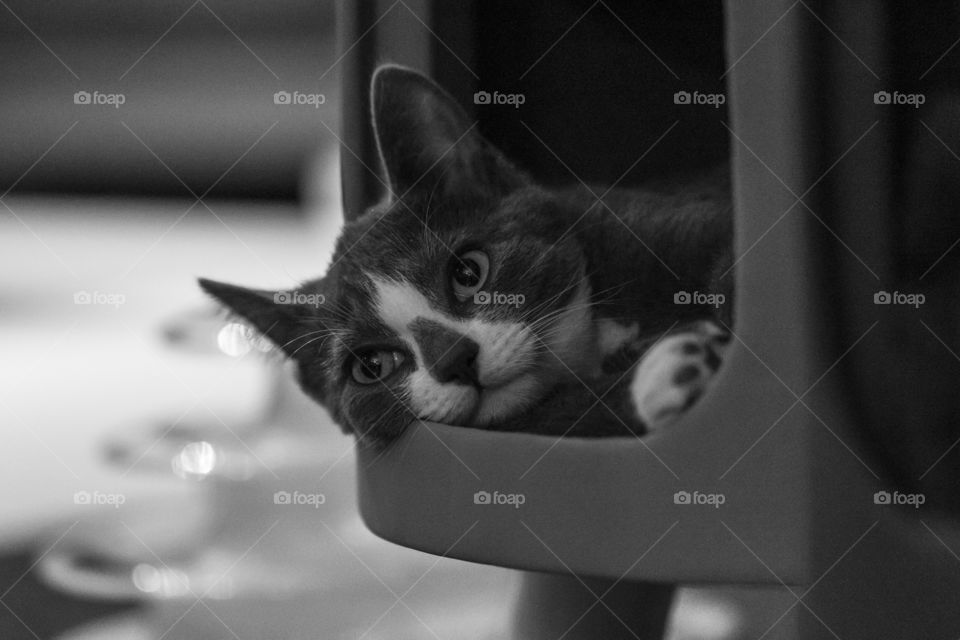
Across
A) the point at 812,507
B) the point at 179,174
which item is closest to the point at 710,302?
the point at 812,507

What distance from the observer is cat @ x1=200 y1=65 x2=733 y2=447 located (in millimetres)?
856

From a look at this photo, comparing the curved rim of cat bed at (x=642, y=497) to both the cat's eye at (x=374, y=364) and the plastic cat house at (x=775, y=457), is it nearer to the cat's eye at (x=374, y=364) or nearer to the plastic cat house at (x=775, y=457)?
the plastic cat house at (x=775, y=457)

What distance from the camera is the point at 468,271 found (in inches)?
37.0

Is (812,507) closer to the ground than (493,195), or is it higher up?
closer to the ground

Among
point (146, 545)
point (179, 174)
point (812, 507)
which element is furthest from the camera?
point (179, 174)

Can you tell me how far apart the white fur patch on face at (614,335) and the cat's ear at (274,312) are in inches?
13.4

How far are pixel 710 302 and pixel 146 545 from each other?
1603mm

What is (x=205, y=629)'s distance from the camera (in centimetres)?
170

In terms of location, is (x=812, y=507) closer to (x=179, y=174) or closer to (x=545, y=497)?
(x=545, y=497)

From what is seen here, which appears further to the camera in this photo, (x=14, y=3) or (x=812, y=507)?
(x=14, y=3)

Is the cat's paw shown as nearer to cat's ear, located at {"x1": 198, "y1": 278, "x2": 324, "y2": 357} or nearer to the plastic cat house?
the plastic cat house

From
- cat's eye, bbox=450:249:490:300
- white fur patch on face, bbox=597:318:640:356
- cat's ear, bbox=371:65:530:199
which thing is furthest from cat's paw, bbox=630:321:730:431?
cat's ear, bbox=371:65:530:199

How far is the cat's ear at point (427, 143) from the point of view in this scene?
3.06ft

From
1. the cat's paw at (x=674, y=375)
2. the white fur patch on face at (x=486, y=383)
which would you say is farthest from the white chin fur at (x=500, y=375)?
the cat's paw at (x=674, y=375)
